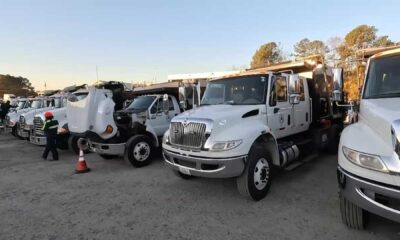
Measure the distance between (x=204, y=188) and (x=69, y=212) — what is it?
246cm

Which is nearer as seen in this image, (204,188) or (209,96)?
(204,188)

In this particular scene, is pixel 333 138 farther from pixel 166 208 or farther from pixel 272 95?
pixel 166 208

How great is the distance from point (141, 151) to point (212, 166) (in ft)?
11.7

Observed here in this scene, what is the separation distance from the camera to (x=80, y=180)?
6.67m

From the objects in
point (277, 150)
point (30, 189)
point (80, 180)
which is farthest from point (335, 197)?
point (30, 189)

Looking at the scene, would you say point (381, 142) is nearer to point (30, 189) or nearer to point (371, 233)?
point (371, 233)

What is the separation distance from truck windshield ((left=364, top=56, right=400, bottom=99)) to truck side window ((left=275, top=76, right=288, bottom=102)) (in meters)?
1.73

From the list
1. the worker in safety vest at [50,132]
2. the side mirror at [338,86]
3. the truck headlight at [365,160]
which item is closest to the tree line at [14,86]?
the worker in safety vest at [50,132]

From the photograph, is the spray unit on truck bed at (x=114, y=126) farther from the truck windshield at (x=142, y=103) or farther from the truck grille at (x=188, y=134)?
the truck grille at (x=188, y=134)

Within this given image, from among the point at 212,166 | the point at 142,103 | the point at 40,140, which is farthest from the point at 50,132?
the point at 212,166

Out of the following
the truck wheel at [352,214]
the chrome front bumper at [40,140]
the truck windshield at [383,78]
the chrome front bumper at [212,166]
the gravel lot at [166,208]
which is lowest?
the gravel lot at [166,208]

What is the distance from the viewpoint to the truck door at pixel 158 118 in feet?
27.6

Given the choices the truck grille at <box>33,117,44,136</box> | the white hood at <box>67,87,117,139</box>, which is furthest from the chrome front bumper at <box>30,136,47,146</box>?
the white hood at <box>67,87,117,139</box>

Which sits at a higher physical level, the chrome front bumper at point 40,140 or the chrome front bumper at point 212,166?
the chrome front bumper at point 212,166
